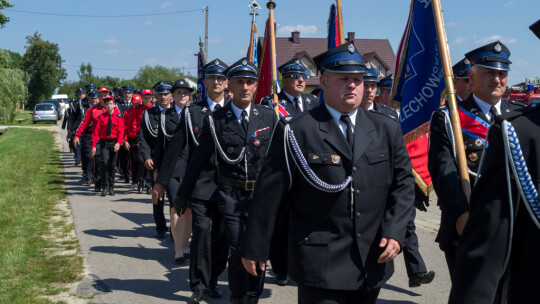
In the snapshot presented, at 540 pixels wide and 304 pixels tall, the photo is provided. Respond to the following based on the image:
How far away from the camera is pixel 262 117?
5.88m

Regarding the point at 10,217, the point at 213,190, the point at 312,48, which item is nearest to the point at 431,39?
the point at 213,190

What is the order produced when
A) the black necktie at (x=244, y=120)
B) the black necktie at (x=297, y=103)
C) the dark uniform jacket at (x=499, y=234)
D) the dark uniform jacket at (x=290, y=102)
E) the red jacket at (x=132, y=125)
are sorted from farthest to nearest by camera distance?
the red jacket at (x=132, y=125), the black necktie at (x=297, y=103), the dark uniform jacket at (x=290, y=102), the black necktie at (x=244, y=120), the dark uniform jacket at (x=499, y=234)

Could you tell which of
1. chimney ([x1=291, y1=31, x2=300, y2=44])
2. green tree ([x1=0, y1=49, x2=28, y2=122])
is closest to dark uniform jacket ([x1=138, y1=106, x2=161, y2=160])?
green tree ([x1=0, y1=49, x2=28, y2=122])

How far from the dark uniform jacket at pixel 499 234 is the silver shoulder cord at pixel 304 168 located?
1189 millimetres

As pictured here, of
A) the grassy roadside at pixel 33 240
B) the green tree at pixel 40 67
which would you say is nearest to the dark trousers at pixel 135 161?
the grassy roadside at pixel 33 240

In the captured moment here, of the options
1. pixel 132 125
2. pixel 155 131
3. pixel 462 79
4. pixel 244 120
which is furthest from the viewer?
pixel 132 125

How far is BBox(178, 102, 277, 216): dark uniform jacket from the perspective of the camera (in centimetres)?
557

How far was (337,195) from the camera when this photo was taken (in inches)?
134

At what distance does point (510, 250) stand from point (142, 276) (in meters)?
5.48

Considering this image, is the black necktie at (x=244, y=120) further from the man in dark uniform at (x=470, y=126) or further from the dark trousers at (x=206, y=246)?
the man in dark uniform at (x=470, y=126)

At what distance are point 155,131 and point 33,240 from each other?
246 centimetres

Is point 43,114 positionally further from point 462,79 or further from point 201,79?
point 462,79

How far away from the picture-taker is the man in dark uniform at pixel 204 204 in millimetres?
6004

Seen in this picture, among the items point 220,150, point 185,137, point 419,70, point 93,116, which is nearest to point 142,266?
point 185,137
